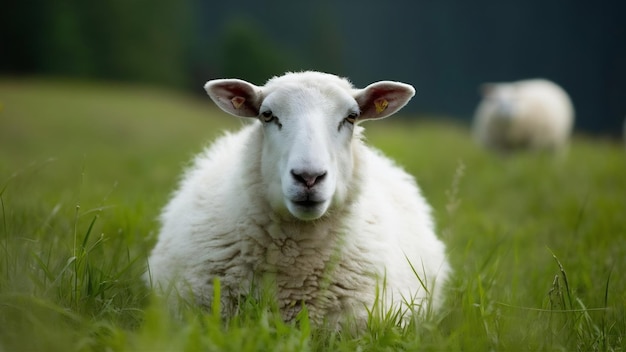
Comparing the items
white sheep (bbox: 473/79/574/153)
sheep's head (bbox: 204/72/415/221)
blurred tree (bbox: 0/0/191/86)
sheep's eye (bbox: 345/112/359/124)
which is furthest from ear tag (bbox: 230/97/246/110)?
blurred tree (bbox: 0/0/191/86)

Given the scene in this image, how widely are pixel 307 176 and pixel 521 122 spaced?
10.8m

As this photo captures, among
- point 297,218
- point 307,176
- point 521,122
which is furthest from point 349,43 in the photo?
point 307,176

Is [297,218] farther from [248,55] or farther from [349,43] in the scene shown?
[349,43]

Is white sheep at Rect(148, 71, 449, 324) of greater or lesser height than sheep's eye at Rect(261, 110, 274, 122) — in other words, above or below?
below

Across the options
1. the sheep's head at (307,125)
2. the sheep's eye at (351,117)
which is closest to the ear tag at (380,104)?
the sheep's head at (307,125)

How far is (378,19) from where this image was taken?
7106cm

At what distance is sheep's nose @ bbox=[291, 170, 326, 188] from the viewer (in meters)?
2.61

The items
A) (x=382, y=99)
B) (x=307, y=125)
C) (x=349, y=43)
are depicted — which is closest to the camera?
(x=307, y=125)

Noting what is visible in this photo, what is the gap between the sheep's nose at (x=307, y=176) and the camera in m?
2.61

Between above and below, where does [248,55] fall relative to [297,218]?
above

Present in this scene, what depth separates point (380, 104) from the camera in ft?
10.6

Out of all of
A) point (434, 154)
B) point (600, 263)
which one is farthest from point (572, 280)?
point (434, 154)

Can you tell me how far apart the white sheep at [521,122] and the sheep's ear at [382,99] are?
9721 millimetres

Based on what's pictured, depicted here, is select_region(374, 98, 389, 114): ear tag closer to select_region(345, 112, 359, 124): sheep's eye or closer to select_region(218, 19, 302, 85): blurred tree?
select_region(345, 112, 359, 124): sheep's eye
